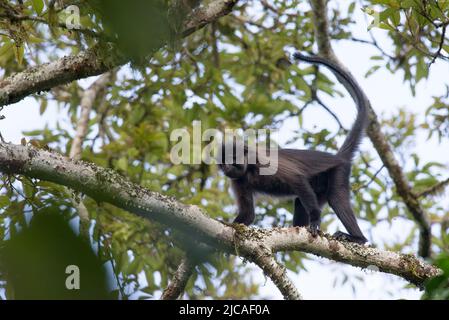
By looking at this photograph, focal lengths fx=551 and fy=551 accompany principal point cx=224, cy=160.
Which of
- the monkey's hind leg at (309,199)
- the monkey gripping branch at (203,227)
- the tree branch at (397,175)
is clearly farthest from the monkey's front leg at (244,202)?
the monkey gripping branch at (203,227)

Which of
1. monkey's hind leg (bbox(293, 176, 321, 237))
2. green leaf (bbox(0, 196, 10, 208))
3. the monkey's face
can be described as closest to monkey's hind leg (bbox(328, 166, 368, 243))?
monkey's hind leg (bbox(293, 176, 321, 237))

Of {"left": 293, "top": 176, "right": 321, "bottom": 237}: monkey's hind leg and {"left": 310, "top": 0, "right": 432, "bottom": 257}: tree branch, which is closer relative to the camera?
{"left": 293, "top": 176, "right": 321, "bottom": 237}: monkey's hind leg

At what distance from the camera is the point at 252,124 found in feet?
23.0

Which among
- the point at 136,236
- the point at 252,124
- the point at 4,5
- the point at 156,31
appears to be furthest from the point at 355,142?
the point at 156,31

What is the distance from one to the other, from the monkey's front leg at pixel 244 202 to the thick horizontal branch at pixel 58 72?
9.14 feet

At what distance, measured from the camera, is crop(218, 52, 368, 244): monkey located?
19.1 ft

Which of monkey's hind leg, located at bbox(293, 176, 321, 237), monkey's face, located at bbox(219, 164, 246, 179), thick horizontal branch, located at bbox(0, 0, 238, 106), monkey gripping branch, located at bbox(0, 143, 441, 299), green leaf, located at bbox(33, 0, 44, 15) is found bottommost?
monkey gripping branch, located at bbox(0, 143, 441, 299)

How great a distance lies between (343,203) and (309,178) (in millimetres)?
485

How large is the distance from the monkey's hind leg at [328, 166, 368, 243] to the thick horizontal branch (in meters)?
2.78

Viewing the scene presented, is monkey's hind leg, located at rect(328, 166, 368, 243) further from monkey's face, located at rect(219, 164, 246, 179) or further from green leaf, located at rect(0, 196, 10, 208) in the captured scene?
green leaf, located at rect(0, 196, 10, 208)

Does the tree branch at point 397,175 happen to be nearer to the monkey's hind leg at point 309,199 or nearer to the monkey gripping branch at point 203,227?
the monkey's hind leg at point 309,199

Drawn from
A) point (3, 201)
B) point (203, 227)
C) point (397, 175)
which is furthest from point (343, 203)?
point (3, 201)

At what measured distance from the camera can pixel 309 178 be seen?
6.11 metres

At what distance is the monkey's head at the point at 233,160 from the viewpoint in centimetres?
643
